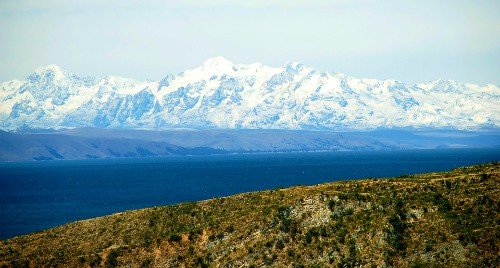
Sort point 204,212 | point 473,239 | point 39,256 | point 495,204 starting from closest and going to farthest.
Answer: point 473,239 → point 495,204 → point 39,256 → point 204,212

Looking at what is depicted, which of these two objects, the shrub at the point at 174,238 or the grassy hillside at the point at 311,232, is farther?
the shrub at the point at 174,238

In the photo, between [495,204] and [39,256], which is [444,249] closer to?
Answer: [495,204]

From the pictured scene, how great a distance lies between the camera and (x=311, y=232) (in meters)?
82.4

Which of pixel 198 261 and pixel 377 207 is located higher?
pixel 377 207

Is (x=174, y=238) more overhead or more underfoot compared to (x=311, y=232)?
more underfoot

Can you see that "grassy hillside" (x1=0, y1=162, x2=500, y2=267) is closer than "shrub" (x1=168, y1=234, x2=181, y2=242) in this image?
Yes

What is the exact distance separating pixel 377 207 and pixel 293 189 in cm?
1612

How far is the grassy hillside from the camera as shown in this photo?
3017 inches

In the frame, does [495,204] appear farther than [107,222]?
No

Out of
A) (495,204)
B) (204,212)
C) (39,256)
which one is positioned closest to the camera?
(495,204)

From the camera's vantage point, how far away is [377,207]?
84.4 meters

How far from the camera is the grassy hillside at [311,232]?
251ft

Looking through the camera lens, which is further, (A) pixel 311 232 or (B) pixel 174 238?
(B) pixel 174 238

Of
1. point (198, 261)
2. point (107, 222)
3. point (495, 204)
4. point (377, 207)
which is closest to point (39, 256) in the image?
point (107, 222)
